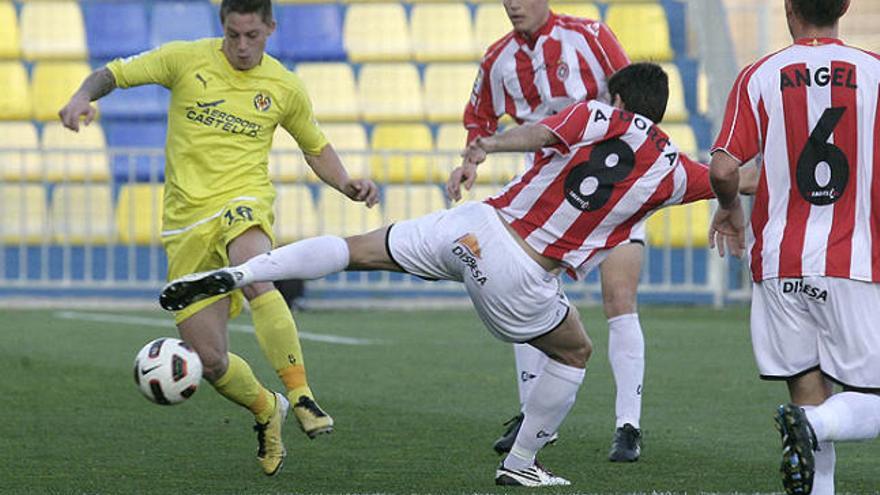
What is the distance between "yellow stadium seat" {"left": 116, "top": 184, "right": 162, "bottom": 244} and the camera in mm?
15562

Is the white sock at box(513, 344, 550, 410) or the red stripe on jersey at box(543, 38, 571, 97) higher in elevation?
the red stripe on jersey at box(543, 38, 571, 97)

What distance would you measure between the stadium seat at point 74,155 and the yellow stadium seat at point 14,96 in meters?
0.29

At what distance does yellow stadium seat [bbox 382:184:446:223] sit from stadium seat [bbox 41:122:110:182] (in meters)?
2.54

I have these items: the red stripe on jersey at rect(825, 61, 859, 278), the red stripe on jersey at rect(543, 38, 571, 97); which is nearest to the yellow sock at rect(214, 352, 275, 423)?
the red stripe on jersey at rect(543, 38, 571, 97)

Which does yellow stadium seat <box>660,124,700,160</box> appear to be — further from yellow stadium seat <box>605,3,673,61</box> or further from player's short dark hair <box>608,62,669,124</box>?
player's short dark hair <box>608,62,669,124</box>

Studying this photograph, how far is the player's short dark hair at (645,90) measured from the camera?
6062 millimetres

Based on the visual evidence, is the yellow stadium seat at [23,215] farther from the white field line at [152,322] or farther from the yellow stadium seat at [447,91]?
the yellow stadium seat at [447,91]

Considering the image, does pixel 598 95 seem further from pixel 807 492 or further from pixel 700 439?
pixel 807 492

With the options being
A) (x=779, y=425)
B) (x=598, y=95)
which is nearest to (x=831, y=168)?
(x=779, y=425)

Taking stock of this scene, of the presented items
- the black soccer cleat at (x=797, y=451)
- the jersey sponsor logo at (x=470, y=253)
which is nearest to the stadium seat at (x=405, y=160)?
the jersey sponsor logo at (x=470, y=253)

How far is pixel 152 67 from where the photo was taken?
6.72m

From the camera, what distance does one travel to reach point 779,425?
479 centimetres

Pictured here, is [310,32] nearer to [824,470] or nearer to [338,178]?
[338,178]

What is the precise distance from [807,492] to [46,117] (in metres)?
13.3
